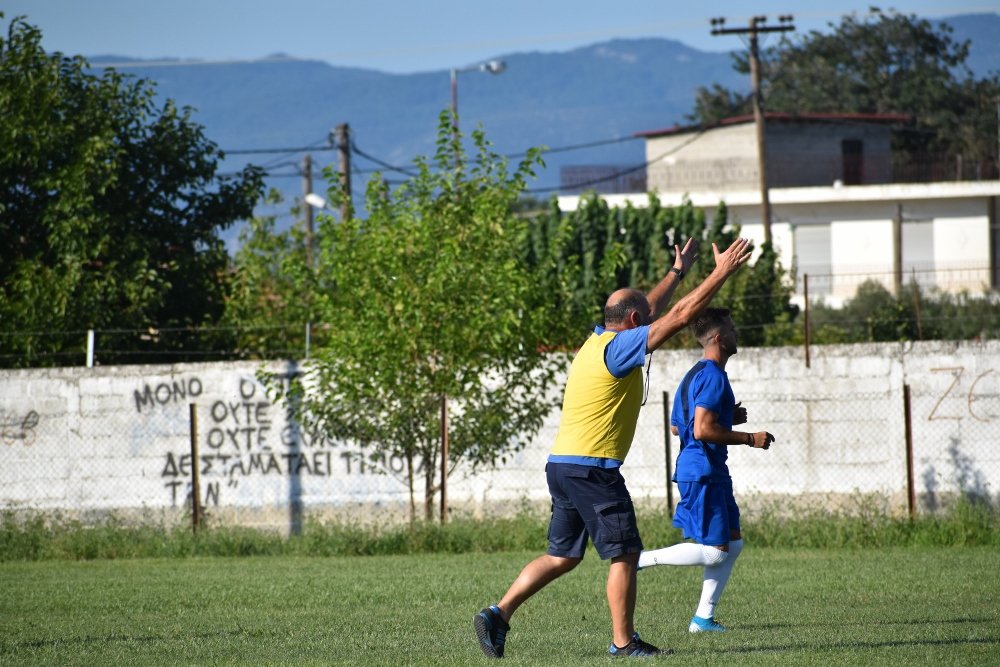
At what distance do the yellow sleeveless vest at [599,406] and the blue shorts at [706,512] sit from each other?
1.03 metres

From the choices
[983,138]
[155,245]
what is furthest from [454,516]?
[983,138]

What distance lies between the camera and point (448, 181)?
15.8 m

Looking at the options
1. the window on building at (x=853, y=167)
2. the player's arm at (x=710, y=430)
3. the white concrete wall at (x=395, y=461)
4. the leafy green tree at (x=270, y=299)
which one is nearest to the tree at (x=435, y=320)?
the leafy green tree at (x=270, y=299)

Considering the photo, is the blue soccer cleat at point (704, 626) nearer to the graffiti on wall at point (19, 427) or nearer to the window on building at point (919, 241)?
the graffiti on wall at point (19, 427)

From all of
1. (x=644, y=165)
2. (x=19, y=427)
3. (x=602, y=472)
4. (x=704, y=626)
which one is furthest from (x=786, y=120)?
(x=602, y=472)

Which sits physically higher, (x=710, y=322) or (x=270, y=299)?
(x=270, y=299)

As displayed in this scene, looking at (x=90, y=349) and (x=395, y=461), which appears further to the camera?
(x=90, y=349)

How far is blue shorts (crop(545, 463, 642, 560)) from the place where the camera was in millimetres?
6910

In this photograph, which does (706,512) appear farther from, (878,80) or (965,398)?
(878,80)

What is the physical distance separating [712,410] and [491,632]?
180 centimetres

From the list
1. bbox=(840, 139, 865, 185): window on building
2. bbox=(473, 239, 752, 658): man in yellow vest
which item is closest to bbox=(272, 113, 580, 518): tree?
bbox=(473, 239, 752, 658): man in yellow vest

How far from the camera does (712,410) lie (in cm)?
777

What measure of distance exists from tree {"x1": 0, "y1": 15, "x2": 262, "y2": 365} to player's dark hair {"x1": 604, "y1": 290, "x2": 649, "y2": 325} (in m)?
13.3

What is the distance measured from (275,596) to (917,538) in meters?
6.63
